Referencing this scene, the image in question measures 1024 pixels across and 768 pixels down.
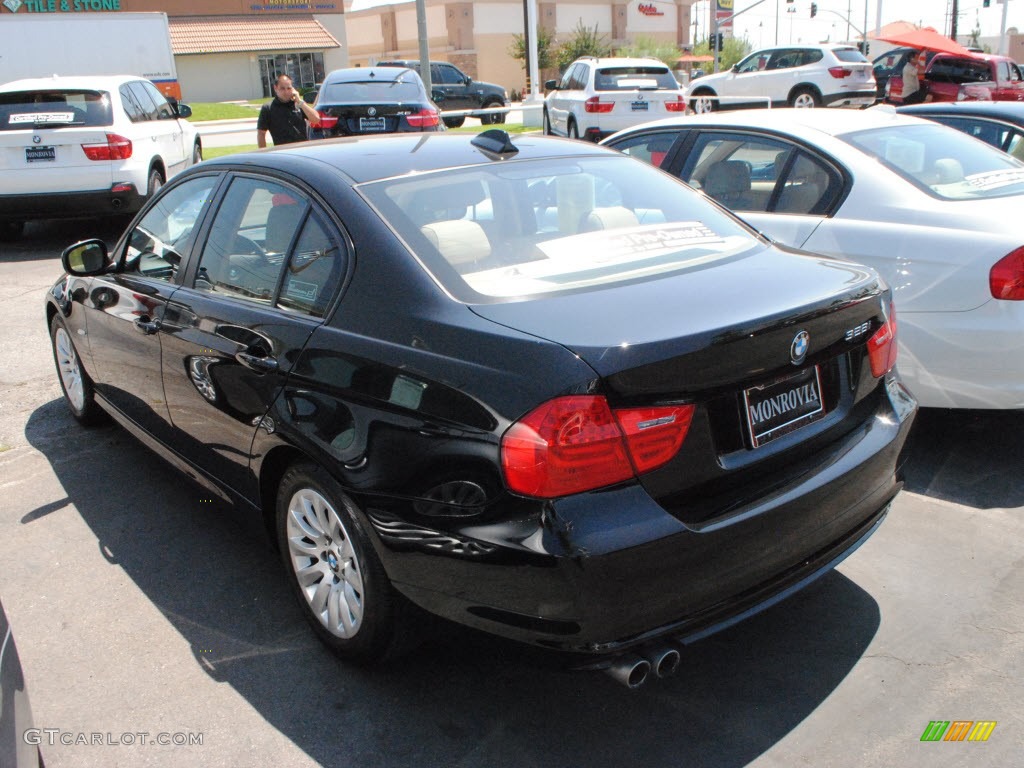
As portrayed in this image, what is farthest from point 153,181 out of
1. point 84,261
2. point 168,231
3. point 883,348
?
point 883,348

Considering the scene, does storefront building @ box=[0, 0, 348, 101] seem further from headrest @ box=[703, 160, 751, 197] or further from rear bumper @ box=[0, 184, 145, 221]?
headrest @ box=[703, 160, 751, 197]

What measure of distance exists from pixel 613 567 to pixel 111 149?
9.86 metres

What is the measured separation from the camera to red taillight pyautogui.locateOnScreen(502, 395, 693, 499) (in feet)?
7.84

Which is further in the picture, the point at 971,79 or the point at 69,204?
the point at 971,79

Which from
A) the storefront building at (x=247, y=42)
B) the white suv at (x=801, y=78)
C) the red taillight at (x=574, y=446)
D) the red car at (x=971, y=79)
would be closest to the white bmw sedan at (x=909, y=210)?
the red taillight at (x=574, y=446)

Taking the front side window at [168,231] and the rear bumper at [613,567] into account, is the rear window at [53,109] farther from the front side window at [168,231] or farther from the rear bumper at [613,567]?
the rear bumper at [613,567]

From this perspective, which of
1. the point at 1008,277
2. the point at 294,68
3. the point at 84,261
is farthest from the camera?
the point at 294,68

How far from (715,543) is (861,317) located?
955 millimetres

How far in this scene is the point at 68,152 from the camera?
Result: 1046cm

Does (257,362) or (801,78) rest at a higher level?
(801,78)

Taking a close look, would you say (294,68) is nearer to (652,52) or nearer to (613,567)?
(652,52)

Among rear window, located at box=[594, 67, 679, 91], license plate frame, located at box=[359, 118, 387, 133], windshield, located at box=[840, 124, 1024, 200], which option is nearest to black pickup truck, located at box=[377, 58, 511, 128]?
rear window, located at box=[594, 67, 679, 91]

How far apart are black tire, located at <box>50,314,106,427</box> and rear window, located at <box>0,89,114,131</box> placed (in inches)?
237

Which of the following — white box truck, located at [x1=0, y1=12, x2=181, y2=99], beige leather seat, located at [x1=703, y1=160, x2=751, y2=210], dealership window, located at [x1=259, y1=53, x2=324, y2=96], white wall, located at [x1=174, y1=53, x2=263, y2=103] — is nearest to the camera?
beige leather seat, located at [x1=703, y1=160, x2=751, y2=210]
